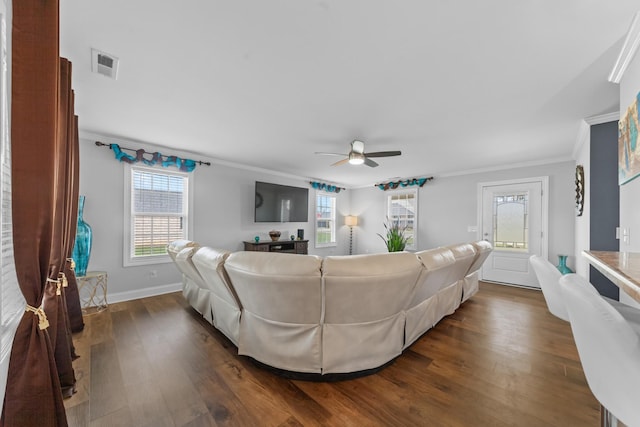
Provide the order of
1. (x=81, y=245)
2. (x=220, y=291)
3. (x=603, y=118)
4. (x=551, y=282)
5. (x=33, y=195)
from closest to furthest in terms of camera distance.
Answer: (x=33, y=195)
(x=551, y=282)
(x=220, y=291)
(x=603, y=118)
(x=81, y=245)

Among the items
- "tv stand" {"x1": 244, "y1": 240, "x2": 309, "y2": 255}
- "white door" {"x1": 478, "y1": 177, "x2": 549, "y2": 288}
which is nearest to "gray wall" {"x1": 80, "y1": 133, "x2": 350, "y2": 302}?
"tv stand" {"x1": 244, "y1": 240, "x2": 309, "y2": 255}

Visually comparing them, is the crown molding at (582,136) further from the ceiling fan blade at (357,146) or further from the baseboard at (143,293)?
the baseboard at (143,293)

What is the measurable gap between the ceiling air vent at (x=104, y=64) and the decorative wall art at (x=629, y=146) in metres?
3.56

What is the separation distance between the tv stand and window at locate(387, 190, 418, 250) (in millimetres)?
2560

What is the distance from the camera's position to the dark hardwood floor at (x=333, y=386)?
4.77ft

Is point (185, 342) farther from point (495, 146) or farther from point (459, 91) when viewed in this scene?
point (495, 146)

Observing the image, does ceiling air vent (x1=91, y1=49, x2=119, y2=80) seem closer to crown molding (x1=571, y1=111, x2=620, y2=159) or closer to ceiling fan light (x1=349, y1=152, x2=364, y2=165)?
ceiling fan light (x1=349, y1=152, x2=364, y2=165)

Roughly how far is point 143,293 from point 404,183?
18.9ft

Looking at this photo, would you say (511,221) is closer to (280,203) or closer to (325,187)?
(325,187)

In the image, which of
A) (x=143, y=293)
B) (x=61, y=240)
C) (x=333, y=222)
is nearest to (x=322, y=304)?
(x=61, y=240)

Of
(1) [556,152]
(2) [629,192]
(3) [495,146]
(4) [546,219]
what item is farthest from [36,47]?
(4) [546,219]

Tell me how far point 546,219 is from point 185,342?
19.0 feet

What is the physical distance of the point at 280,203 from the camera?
215 inches

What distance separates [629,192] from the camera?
74.1 inches
